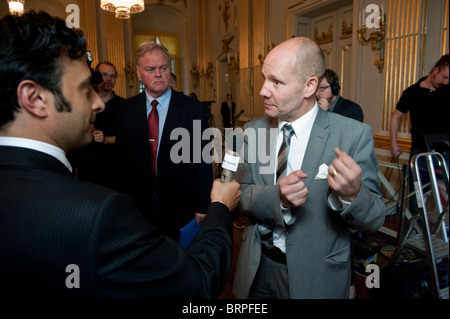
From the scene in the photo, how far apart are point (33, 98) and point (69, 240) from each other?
1.36 feet

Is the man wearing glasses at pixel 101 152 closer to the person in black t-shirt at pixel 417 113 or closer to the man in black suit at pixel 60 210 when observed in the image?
the man in black suit at pixel 60 210

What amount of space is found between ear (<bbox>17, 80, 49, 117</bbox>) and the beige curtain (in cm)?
1204

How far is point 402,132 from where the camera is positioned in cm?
415

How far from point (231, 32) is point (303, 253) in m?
9.37

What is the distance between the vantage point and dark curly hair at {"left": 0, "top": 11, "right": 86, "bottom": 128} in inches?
34.4

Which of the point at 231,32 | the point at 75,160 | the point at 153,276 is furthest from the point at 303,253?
the point at 231,32

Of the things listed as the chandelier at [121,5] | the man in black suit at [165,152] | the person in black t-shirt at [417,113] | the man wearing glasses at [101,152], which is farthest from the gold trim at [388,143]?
the chandelier at [121,5]

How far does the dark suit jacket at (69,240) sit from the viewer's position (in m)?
0.77

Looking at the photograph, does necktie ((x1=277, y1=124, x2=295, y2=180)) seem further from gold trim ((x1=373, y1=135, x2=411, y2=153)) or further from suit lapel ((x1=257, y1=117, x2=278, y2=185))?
gold trim ((x1=373, y1=135, x2=411, y2=153))

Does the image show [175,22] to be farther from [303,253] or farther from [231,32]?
[303,253]

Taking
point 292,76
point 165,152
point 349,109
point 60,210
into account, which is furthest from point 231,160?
point 349,109

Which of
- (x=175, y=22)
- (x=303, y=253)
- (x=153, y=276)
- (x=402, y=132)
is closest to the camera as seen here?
(x=153, y=276)

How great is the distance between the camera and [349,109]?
3234 millimetres

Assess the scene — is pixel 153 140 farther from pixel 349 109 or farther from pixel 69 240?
pixel 349 109
